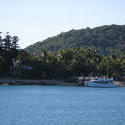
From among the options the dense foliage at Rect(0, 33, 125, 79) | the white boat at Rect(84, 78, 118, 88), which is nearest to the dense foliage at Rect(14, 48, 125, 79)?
the dense foliage at Rect(0, 33, 125, 79)

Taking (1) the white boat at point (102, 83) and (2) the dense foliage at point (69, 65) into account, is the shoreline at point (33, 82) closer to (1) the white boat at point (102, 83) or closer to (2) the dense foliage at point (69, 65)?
(2) the dense foliage at point (69, 65)

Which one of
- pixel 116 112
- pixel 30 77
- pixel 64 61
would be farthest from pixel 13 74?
pixel 116 112

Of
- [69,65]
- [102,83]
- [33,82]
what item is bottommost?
[102,83]

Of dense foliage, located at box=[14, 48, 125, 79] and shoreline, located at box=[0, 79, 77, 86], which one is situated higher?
dense foliage, located at box=[14, 48, 125, 79]

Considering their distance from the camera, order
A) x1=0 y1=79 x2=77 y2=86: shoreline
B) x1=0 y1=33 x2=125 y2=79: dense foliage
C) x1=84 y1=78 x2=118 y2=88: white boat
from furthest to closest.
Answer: x1=0 y1=33 x2=125 y2=79: dense foliage
x1=84 y1=78 x2=118 y2=88: white boat
x1=0 y1=79 x2=77 y2=86: shoreline

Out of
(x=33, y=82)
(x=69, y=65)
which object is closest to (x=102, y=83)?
(x=69, y=65)

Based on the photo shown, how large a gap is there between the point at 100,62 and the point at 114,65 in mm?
7552

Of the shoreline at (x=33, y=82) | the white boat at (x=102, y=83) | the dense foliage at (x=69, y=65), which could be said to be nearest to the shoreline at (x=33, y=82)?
the shoreline at (x=33, y=82)

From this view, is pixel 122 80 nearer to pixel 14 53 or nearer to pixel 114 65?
pixel 114 65

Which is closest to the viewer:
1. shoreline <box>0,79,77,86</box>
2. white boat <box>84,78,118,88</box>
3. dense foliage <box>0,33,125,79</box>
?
shoreline <box>0,79,77,86</box>

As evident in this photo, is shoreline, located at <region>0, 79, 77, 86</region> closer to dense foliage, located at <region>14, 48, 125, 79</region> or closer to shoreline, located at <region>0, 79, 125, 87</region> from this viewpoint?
shoreline, located at <region>0, 79, 125, 87</region>

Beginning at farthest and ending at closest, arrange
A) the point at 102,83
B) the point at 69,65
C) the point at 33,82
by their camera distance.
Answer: the point at 69,65 → the point at 33,82 → the point at 102,83

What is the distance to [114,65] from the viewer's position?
561ft

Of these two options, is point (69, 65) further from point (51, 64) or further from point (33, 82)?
point (33, 82)
